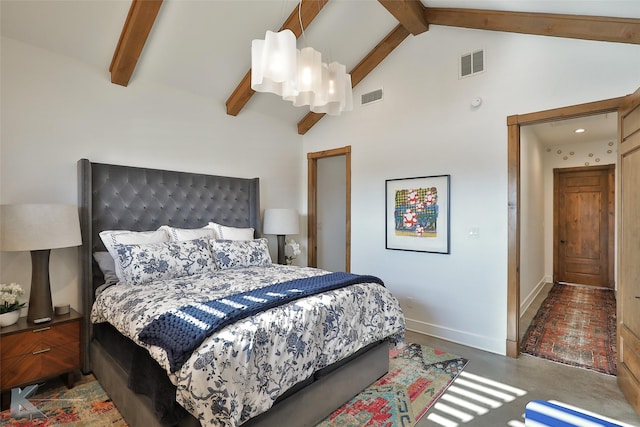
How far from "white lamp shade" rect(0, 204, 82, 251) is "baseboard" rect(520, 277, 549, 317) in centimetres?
523

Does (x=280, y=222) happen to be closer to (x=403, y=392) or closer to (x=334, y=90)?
(x=334, y=90)

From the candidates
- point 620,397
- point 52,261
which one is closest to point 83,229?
point 52,261

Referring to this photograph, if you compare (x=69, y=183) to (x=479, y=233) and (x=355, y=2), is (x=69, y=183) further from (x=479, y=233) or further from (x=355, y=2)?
(x=479, y=233)

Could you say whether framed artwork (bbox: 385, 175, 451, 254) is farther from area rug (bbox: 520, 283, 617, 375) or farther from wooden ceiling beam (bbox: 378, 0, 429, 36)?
wooden ceiling beam (bbox: 378, 0, 429, 36)

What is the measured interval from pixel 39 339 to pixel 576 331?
5157 mm

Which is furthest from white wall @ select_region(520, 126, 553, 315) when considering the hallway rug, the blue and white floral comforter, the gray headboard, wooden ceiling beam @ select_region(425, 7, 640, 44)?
the gray headboard

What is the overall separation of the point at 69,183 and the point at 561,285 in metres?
7.69

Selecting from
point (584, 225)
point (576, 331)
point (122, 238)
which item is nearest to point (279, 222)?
point (122, 238)

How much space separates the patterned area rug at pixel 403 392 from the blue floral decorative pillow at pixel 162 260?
1674 millimetres

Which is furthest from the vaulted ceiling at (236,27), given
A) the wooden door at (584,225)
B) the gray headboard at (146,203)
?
the wooden door at (584,225)

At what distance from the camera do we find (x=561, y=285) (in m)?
6.04

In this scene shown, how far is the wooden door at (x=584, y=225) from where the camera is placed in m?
5.75

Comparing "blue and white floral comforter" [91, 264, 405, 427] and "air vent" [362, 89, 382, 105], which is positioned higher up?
"air vent" [362, 89, 382, 105]

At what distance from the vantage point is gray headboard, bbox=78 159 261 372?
2.79 metres
